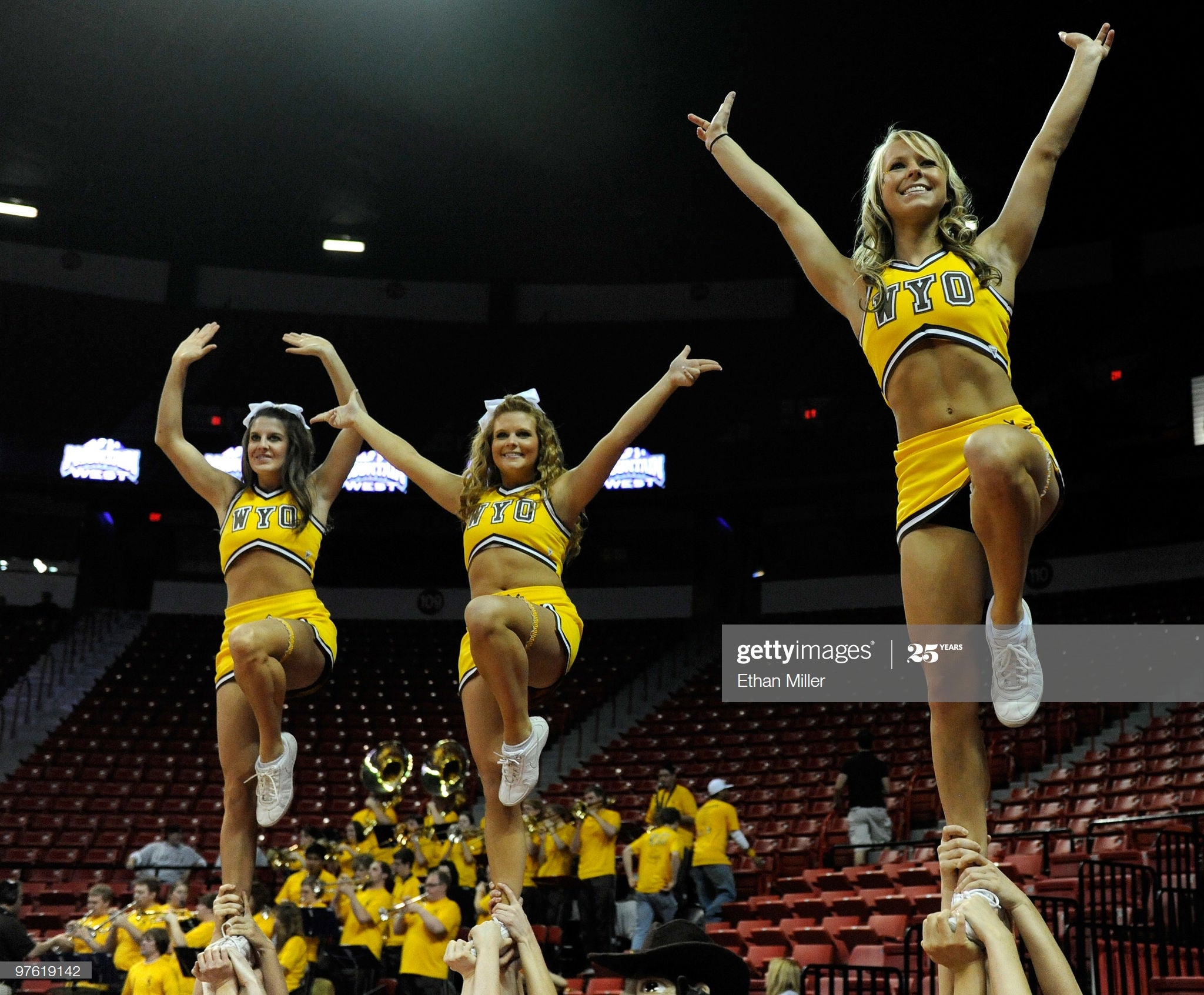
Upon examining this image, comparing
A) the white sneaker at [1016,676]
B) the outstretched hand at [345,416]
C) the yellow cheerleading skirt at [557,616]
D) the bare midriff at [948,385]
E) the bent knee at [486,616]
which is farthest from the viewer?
the outstretched hand at [345,416]

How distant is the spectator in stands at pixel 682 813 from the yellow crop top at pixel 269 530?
564cm

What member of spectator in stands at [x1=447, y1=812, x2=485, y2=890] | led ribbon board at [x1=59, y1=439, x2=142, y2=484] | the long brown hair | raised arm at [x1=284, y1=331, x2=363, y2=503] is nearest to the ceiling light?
led ribbon board at [x1=59, y1=439, x2=142, y2=484]

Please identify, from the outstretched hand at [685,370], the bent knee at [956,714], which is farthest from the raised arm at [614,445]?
the bent knee at [956,714]

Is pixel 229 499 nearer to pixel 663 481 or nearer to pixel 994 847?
pixel 994 847

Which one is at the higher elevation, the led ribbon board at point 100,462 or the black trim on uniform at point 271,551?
the led ribbon board at point 100,462

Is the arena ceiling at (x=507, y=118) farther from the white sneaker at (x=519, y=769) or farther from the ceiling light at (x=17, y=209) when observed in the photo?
the white sneaker at (x=519, y=769)

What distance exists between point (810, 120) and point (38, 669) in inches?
582

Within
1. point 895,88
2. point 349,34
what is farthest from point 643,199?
point 349,34

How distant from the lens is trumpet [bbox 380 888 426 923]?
9258 mm

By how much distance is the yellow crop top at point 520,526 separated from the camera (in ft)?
16.4

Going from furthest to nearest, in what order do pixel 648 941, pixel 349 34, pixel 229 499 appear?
pixel 349 34 < pixel 229 499 < pixel 648 941

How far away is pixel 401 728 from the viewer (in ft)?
61.3

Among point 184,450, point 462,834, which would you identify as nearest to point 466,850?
point 462,834

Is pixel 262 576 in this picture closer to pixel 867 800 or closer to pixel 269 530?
pixel 269 530
